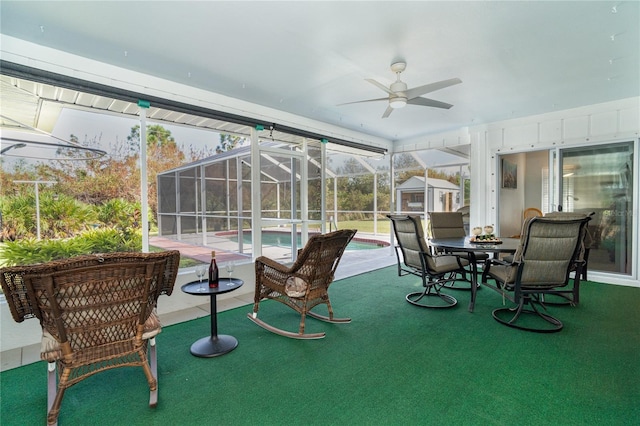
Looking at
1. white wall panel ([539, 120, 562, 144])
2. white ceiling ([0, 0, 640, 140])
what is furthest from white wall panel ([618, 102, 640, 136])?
white wall panel ([539, 120, 562, 144])

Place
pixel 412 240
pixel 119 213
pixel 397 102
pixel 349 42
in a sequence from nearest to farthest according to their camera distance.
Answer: pixel 349 42 < pixel 397 102 < pixel 119 213 < pixel 412 240

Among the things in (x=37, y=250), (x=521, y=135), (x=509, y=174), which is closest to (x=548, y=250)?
(x=521, y=135)

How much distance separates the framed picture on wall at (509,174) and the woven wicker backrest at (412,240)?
3631 millimetres

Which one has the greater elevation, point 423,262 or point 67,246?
point 67,246

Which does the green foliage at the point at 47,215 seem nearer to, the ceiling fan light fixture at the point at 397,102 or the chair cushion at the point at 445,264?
the ceiling fan light fixture at the point at 397,102

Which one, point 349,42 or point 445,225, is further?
point 445,225

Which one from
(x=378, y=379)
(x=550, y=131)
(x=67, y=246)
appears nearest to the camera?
(x=378, y=379)

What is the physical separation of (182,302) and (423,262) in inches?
114

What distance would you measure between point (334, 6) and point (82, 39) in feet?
7.42

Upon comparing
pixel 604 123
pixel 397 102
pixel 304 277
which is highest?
pixel 604 123

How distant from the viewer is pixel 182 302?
377 cm

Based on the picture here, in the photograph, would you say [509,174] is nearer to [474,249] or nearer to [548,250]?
[474,249]

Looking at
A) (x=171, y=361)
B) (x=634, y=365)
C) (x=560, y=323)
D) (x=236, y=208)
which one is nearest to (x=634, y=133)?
(x=560, y=323)

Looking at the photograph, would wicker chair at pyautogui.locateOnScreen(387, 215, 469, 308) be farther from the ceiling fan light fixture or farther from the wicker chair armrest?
the wicker chair armrest
